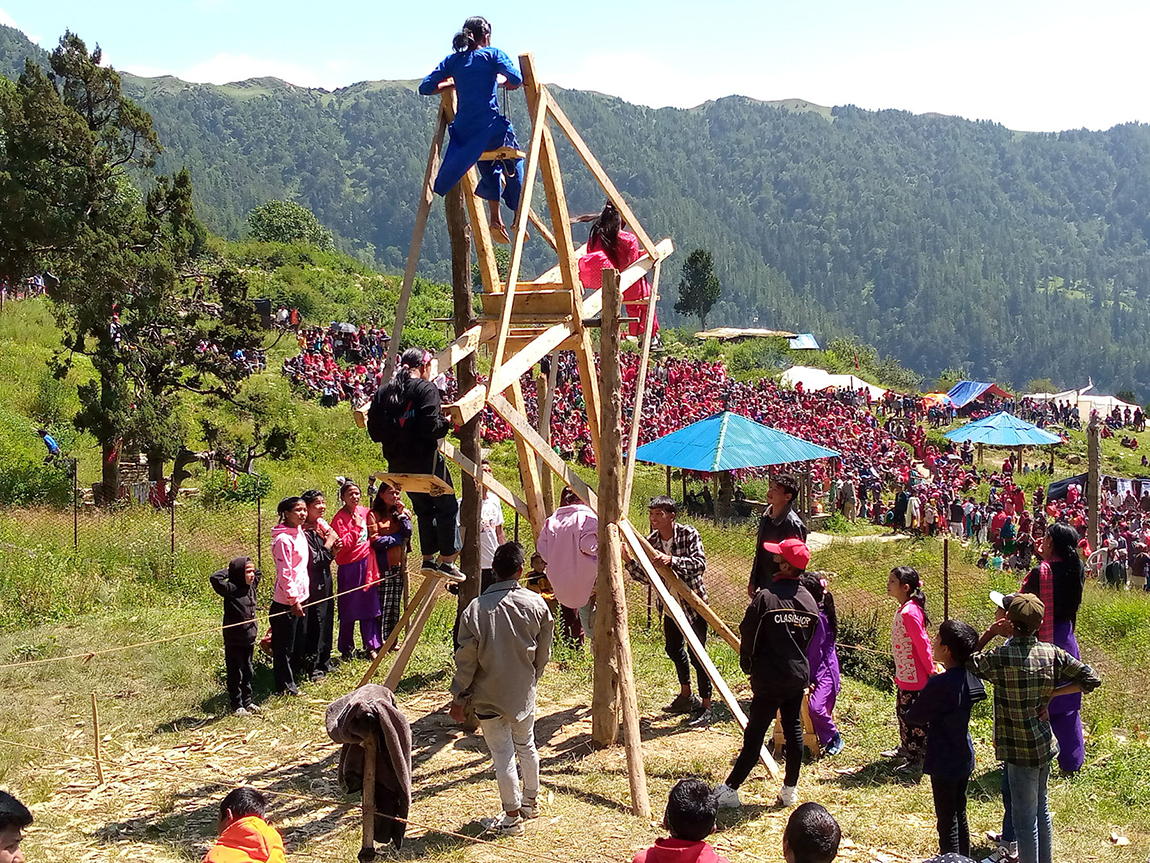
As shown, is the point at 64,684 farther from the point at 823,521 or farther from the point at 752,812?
the point at 823,521

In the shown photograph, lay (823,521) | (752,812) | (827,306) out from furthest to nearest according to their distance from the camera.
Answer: (827,306) → (823,521) → (752,812)

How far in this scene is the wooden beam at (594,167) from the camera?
7.03 meters

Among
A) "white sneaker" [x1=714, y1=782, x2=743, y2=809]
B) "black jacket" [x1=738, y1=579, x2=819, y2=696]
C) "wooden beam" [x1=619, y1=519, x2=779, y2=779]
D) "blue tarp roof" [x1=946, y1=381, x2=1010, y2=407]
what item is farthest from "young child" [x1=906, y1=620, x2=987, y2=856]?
"blue tarp roof" [x1=946, y1=381, x2=1010, y2=407]

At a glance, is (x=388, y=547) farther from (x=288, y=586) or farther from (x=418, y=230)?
(x=418, y=230)

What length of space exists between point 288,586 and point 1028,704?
536 cm

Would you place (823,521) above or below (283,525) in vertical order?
below

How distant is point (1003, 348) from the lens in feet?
578

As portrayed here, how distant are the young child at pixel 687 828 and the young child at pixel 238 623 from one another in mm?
4987

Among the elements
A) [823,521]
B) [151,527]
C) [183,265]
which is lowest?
[823,521]

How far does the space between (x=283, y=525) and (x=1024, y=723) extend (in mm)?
5518

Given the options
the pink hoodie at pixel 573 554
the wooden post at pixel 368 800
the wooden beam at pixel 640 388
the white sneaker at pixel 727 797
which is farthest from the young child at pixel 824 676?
the wooden post at pixel 368 800

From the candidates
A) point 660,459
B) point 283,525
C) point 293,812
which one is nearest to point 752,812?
point 293,812

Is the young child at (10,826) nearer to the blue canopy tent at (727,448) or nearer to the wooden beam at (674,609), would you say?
the wooden beam at (674,609)

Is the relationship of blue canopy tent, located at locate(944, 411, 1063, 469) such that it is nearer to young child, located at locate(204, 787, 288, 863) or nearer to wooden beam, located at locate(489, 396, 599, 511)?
wooden beam, located at locate(489, 396, 599, 511)
